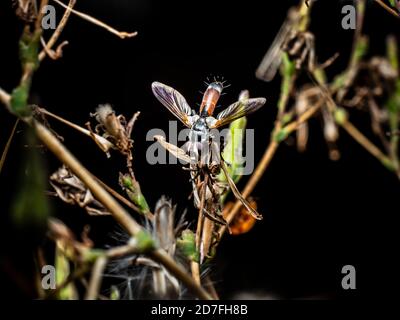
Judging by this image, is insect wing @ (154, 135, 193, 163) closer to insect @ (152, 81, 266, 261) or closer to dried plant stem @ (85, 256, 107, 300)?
insect @ (152, 81, 266, 261)

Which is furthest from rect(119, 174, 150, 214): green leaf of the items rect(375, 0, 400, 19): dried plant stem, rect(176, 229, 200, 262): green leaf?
rect(375, 0, 400, 19): dried plant stem

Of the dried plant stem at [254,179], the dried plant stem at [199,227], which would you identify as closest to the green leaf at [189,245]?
the dried plant stem at [199,227]

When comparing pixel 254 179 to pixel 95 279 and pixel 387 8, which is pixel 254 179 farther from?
pixel 95 279

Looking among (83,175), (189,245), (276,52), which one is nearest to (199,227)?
(189,245)

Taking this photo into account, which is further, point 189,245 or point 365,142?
point 365,142
